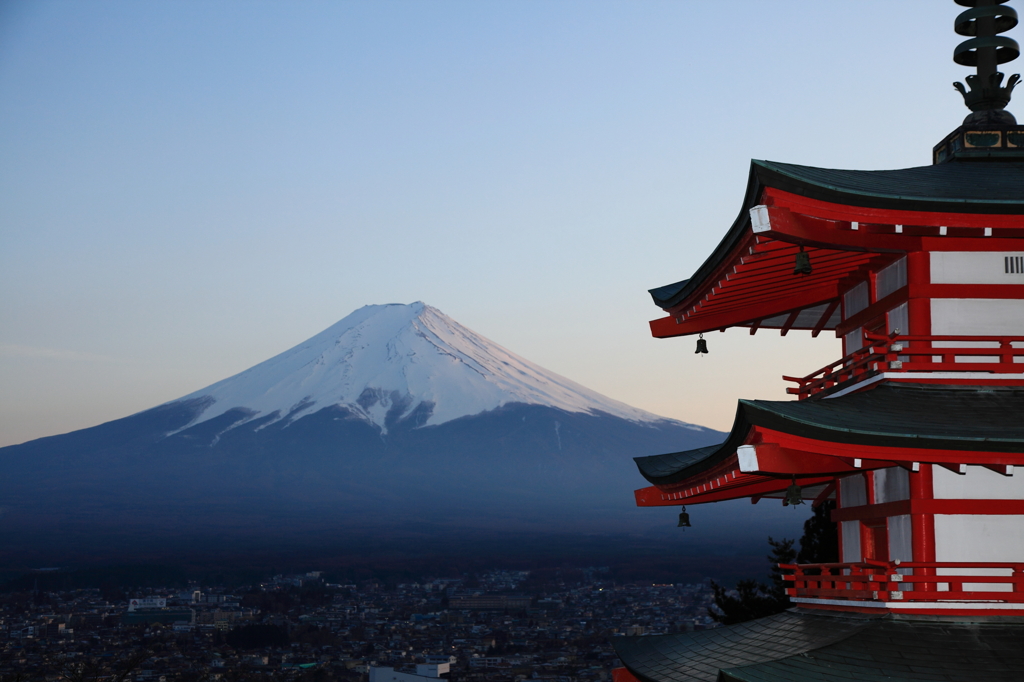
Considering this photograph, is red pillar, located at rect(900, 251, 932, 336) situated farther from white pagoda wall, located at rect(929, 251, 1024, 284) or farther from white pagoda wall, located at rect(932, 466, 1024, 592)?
white pagoda wall, located at rect(932, 466, 1024, 592)

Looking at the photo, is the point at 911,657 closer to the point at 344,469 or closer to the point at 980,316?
the point at 980,316

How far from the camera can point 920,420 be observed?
12.0m

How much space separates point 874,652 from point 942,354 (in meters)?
3.22

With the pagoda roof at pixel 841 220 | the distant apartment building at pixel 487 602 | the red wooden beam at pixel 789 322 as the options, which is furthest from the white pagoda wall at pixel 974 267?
the distant apartment building at pixel 487 602

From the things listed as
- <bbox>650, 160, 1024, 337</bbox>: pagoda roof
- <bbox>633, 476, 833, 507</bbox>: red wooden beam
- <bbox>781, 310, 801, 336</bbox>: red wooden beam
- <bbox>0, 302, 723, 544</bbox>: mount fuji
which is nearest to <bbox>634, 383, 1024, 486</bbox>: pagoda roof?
<bbox>650, 160, 1024, 337</bbox>: pagoda roof

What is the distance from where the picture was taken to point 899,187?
1323cm

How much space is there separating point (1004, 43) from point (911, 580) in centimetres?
729

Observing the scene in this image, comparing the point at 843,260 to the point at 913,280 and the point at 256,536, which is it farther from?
the point at 256,536

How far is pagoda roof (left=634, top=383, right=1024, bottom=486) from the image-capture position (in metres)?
11.4

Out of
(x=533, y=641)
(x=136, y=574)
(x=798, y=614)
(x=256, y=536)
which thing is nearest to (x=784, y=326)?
(x=798, y=614)

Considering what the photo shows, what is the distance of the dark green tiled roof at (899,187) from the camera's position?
12.2 metres

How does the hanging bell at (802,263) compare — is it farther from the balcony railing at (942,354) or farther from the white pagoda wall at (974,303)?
the white pagoda wall at (974,303)

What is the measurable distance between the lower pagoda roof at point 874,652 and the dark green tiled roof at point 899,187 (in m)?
4.30

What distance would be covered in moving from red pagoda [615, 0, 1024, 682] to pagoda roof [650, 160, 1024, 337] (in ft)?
0.08
